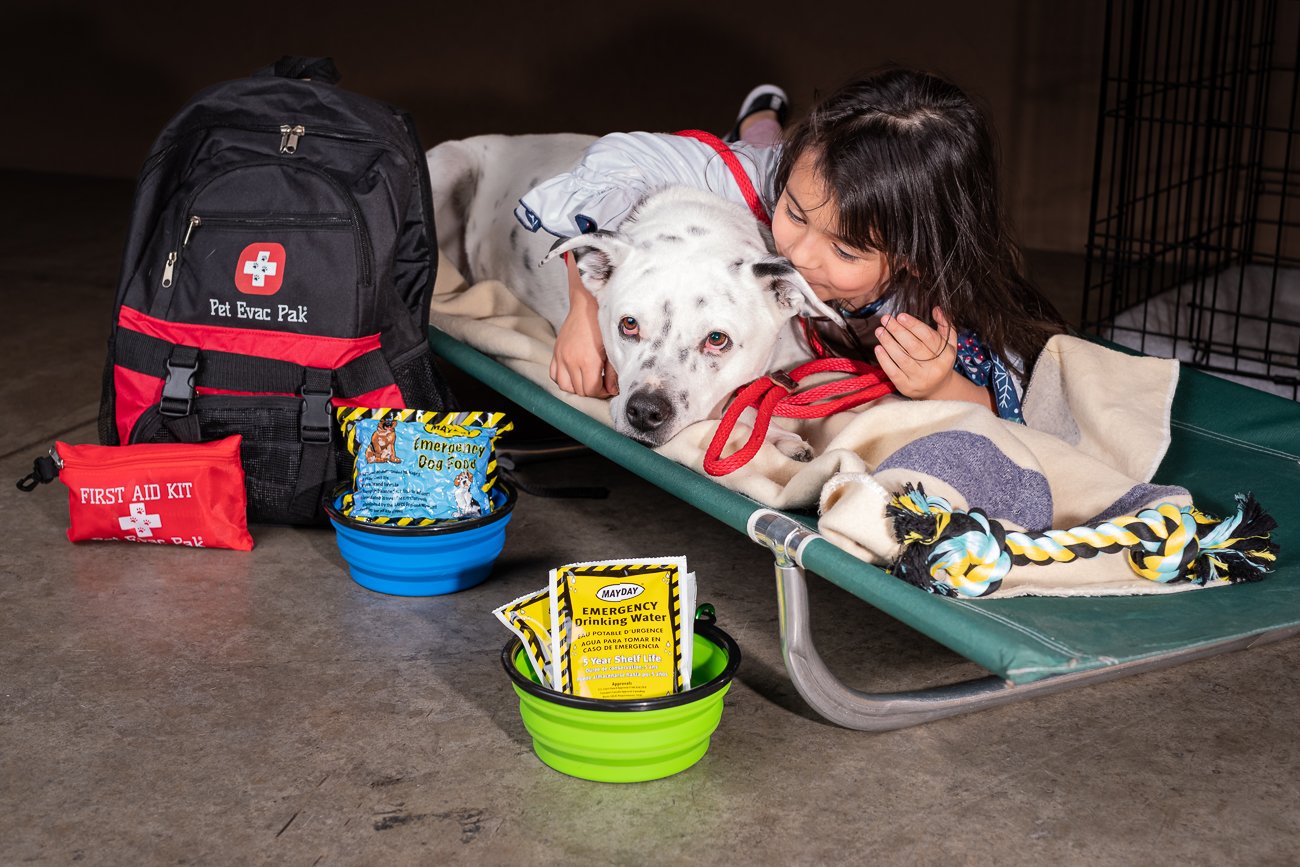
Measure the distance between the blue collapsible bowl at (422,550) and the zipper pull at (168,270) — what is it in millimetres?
536

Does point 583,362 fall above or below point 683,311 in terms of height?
below

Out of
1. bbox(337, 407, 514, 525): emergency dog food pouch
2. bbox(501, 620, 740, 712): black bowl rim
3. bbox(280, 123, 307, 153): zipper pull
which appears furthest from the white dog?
bbox(280, 123, 307, 153): zipper pull

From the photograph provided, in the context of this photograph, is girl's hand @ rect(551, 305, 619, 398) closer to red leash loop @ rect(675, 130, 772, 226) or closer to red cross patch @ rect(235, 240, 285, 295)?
red leash loop @ rect(675, 130, 772, 226)

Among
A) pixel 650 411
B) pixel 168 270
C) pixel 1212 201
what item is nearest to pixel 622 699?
pixel 650 411

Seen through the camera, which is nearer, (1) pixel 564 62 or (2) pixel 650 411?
(2) pixel 650 411

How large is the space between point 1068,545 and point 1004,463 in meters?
0.21

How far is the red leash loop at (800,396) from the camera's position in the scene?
226cm

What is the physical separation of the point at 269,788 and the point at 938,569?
3.25ft

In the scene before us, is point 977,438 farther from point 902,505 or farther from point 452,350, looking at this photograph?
point 452,350

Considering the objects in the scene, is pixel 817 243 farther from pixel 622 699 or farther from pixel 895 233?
pixel 622 699

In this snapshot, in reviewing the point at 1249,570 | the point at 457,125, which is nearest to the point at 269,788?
the point at 1249,570

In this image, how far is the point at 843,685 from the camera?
1941 mm

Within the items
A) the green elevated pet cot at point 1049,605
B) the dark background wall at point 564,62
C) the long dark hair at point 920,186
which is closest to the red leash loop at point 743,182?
the long dark hair at point 920,186

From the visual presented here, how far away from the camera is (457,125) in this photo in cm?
619
